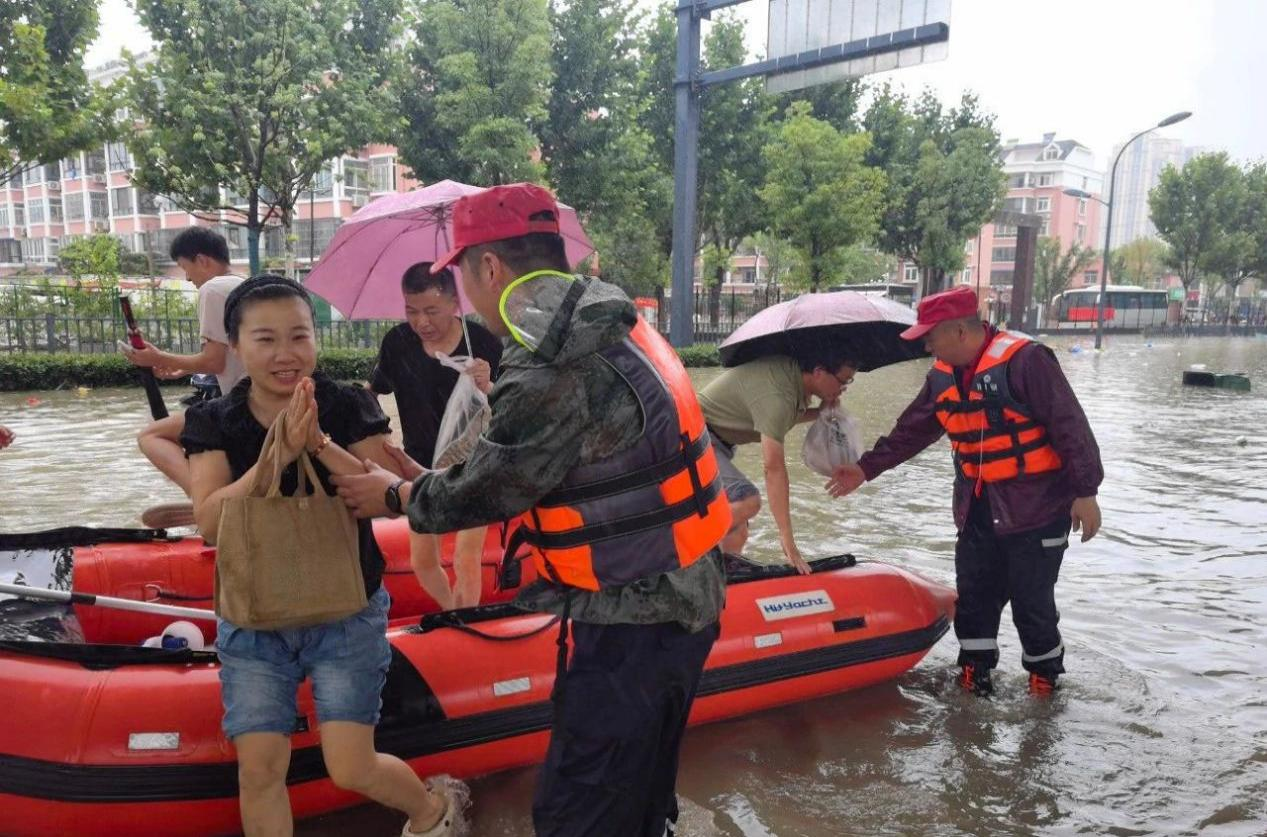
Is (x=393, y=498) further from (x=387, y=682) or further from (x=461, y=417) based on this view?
(x=461, y=417)

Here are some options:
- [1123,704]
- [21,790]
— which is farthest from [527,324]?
[1123,704]

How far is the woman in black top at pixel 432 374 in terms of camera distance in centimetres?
400

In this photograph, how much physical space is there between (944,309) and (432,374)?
2.27 meters

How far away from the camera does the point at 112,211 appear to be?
50.1 meters

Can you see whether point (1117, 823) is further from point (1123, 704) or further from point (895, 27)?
point (895, 27)

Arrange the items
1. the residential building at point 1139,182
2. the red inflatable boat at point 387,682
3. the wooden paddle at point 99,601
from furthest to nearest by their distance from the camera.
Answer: the residential building at point 1139,182, the wooden paddle at point 99,601, the red inflatable boat at point 387,682

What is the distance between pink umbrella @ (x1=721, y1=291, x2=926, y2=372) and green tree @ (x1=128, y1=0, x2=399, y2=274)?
14679 mm

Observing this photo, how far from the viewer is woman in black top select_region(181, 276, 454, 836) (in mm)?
2340

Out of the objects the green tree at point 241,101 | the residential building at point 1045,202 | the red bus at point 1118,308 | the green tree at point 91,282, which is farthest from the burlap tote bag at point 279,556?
the residential building at point 1045,202

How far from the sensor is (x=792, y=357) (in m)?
4.14

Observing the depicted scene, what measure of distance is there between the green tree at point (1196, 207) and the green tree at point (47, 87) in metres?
46.4

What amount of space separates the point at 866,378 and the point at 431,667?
16.8 m

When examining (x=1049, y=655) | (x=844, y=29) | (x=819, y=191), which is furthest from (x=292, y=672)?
(x=819, y=191)

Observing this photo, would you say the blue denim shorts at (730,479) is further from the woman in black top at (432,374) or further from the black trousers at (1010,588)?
the woman in black top at (432,374)
